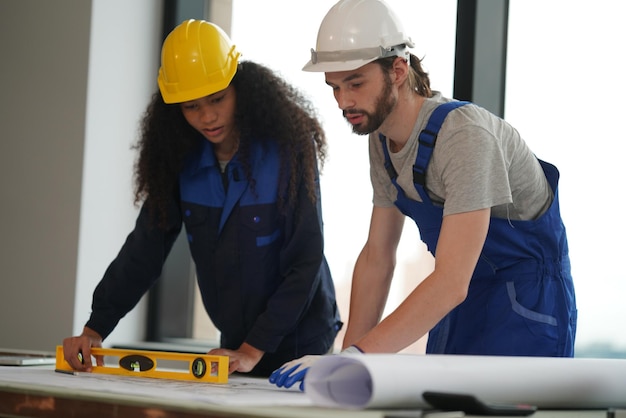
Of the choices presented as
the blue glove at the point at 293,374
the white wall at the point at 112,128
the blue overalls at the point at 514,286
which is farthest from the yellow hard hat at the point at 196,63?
the white wall at the point at 112,128

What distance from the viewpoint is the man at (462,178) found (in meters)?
1.83

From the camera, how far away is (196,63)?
2336 mm

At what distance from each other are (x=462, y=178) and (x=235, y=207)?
75cm

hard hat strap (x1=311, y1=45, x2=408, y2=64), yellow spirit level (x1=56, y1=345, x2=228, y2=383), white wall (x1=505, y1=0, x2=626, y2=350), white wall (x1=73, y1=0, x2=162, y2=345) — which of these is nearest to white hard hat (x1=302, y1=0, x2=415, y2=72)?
hard hat strap (x1=311, y1=45, x2=408, y2=64)

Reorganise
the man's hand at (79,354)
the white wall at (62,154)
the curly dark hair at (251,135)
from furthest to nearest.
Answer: the white wall at (62,154) → the curly dark hair at (251,135) → the man's hand at (79,354)

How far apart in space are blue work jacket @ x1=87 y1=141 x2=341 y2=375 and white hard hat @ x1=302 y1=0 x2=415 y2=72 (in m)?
0.38

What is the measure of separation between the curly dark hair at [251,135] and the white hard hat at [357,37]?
0.31 m

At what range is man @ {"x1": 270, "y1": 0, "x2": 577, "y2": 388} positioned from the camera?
1.83 meters

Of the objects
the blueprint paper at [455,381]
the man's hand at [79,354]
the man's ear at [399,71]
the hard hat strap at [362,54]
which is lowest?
the man's hand at [79,354]

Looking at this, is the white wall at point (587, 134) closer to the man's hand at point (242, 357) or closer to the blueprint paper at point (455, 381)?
the man's hand at point (242, 357)

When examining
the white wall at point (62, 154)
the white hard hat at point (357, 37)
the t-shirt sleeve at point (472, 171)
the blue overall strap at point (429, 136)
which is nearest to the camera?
the t-shirt sleeve at point (472, 171)

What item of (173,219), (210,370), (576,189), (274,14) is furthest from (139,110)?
(210,370)

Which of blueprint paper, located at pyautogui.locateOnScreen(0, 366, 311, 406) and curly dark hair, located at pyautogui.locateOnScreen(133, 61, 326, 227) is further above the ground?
curly dark hair, located at pyautogui.locateOnScreen(133, 61, 326, 227)

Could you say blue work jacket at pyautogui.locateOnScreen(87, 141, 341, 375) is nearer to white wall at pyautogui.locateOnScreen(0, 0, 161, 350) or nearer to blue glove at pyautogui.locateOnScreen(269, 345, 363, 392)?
blue glove at pyautogui.locateOnScreen(269, 345, 363, 392)
